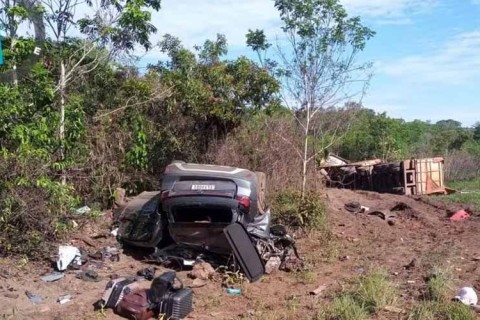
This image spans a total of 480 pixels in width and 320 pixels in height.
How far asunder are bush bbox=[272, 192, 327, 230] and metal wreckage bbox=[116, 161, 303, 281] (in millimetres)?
1799

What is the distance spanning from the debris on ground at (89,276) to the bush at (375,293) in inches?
126

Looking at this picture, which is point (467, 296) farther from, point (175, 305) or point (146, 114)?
point (146, 114)

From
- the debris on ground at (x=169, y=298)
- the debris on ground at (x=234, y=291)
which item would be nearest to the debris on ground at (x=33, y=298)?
the debris on ground at (x=169, y=298)

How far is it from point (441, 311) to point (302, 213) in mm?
4487

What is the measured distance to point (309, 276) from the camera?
7727 mm

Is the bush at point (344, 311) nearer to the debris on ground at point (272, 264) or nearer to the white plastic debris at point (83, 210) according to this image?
the debris on ground at point (272, 264)

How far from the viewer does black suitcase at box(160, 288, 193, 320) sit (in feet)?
20.0

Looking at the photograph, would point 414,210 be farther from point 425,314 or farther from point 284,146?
point 425,314

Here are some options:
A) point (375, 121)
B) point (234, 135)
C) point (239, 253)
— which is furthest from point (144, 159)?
point (375, 121)

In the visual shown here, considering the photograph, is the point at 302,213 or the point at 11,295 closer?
the point at 11,295

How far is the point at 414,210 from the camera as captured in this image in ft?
43.6

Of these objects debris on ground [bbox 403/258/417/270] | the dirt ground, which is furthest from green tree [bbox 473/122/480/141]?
debris on ground [bbox 403/258/417/270]

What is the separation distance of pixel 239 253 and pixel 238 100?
16.7 feet

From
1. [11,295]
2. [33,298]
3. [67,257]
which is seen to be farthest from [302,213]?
[11,295]
